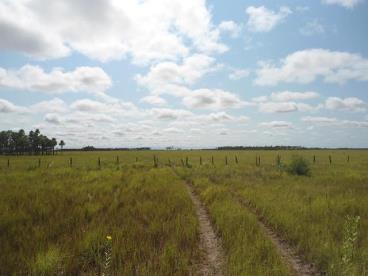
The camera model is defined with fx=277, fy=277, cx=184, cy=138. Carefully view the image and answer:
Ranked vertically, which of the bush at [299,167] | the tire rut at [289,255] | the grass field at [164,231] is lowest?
the tire rut at [289,255]

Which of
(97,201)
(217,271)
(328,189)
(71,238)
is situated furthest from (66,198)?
(328,189)

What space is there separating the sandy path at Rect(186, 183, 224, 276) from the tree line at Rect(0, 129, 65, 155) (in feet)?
376

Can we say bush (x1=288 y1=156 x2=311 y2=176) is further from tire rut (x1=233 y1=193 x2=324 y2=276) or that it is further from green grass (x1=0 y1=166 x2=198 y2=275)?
tire rut (x1=233 y1=193 x2=324 y2=276)

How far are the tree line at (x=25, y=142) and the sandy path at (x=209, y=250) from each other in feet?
376

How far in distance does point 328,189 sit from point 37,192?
15.3m

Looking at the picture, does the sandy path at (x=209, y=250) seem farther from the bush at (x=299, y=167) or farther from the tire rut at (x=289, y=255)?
the bush at (x=299, y=167)

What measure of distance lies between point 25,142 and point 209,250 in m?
122

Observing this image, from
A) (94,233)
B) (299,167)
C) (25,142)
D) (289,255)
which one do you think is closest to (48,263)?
(94,233)

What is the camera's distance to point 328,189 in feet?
50.3

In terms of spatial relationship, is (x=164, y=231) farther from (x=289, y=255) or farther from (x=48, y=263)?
(x=289, y=255)

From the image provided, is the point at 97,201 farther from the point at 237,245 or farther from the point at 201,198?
the point at 237,245

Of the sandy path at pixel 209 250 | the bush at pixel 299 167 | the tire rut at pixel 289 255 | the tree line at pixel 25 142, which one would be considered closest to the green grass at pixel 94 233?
the sandy path at pixel 209 250

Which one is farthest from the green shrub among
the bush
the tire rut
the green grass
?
the bush

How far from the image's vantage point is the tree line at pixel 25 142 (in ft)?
365
